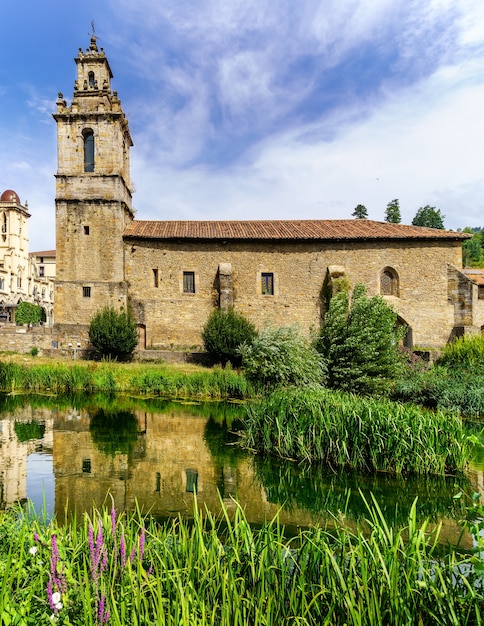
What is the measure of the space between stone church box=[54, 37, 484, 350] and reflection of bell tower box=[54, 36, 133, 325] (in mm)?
62

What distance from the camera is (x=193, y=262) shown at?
2716 centimetres

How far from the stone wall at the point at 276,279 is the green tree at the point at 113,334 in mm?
2679

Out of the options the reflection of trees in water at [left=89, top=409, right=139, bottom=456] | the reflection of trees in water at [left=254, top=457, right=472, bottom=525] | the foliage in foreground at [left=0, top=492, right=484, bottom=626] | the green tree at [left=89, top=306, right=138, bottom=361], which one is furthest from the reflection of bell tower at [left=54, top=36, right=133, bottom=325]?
the foliage in foreground at [left=0, top=492, right=484, bottom=626]

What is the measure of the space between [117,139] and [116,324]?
39.1 feet

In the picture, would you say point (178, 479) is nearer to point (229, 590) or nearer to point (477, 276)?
point (229, 590)

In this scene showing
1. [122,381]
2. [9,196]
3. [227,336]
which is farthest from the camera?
[9,196]

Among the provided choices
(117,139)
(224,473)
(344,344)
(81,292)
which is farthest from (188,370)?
(117,139)

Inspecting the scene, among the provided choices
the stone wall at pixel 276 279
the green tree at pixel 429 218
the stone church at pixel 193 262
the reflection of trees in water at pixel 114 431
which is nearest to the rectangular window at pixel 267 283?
the stone church at pixel 193 262

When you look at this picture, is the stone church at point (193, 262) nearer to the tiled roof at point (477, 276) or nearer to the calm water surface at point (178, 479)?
the tiled roof at point (477, 276)

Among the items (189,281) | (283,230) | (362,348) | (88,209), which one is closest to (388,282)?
(283,230)

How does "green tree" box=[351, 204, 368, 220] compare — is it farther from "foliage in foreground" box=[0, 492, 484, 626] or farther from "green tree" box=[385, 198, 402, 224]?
"foliage in foreground" box=[0, 492, 484, 626]

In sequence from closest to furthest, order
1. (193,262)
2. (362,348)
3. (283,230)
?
(362,348) → (193,262) → (283,230)

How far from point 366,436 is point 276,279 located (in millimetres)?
18781

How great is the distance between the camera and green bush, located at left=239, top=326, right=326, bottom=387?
16.8 meters
